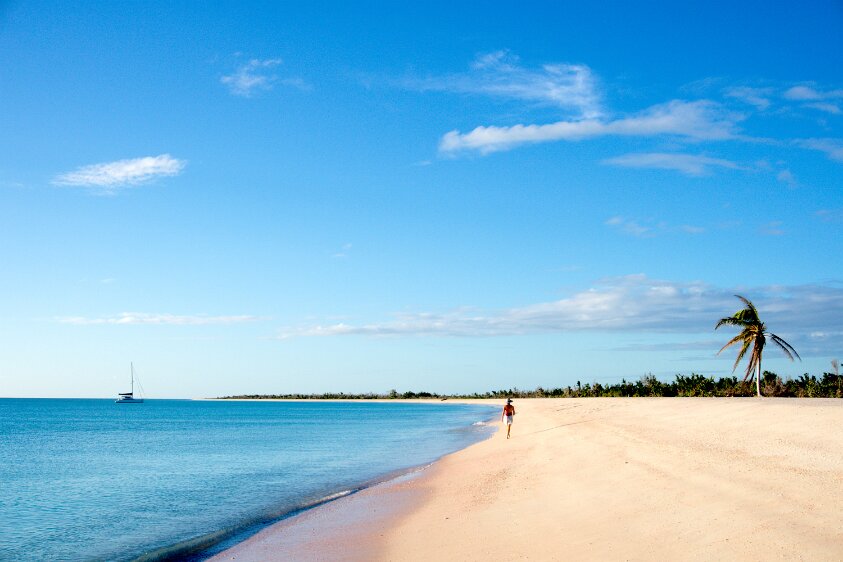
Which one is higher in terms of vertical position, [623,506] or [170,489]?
[623,506]

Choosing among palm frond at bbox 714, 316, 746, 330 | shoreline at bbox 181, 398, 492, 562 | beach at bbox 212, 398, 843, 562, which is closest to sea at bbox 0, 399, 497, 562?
shoreline at bbox 181, 398, 492, 562

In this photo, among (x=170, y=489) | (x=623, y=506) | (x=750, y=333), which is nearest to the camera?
(x=623, y=506)

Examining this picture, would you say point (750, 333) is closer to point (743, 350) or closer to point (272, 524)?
point (743, 350)

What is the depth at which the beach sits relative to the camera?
30.5 ft

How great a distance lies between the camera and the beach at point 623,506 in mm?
9289

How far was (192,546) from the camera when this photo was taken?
48.5ft

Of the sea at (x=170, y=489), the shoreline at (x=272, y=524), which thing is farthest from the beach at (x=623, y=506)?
the sea at (x=170, y=489)

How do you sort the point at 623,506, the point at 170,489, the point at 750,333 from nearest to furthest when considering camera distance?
the point at 623,506 → the point at 170,489 → the point at 750,333

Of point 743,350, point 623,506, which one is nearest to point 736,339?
point 743,350

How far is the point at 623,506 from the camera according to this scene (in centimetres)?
1195

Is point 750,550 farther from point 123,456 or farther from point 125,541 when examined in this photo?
point 123,456

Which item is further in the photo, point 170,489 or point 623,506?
point 170,489

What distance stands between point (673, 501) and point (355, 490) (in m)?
12.3

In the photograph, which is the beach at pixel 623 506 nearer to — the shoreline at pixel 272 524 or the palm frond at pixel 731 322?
the shoreline at pixel 272 524
